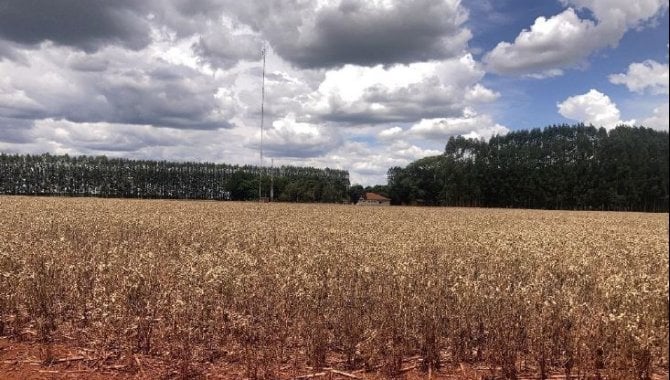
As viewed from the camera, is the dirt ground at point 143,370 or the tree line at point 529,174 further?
the tree line at point 529,174

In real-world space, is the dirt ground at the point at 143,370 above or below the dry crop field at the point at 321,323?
below

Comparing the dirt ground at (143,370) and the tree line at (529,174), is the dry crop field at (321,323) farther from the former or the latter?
the tree line at (529,174)

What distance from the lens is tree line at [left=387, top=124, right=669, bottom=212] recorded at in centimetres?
9481

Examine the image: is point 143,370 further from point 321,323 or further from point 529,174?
point 529,174

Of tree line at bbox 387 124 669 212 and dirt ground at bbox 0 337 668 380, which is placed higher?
tree line at bbox 387 124 669 212

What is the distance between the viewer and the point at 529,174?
366 ft

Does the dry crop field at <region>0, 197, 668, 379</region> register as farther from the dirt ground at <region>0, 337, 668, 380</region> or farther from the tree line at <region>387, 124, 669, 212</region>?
the tree line at <region>387, 124, 669, 212</region>

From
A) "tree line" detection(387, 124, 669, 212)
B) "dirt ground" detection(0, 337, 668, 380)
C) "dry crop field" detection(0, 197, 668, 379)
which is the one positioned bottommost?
"dirt ground" detection(0, 337, 668, 380)

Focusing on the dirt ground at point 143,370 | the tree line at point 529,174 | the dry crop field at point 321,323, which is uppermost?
the tree line at point 529,174

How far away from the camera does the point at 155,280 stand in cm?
912

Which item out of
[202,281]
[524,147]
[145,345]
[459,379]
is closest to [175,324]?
[145,345]

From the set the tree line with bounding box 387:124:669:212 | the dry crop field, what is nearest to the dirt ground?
the dry crop field

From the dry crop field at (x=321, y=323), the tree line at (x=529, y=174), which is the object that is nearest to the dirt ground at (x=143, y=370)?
the dry crop field at (x=321, y=323)

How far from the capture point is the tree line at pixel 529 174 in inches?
3733
